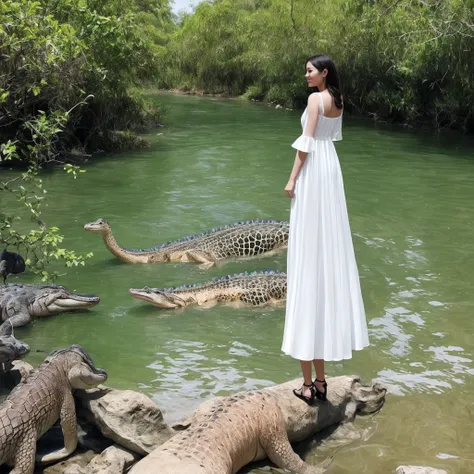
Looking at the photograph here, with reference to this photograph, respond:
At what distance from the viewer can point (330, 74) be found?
→ 14.9 ft

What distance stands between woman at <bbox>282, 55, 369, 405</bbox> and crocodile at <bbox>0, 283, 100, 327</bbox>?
11.2ft

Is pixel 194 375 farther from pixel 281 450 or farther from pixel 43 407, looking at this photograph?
pixel 43 407

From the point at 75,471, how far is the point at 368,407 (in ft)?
7.53

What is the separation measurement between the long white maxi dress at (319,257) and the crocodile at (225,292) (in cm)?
321

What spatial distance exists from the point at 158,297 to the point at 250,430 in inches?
134

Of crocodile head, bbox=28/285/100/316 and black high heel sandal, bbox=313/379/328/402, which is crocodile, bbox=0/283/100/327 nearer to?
crocodile head, bbox=28/285/100/316

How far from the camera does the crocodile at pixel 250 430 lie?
12.9 ft

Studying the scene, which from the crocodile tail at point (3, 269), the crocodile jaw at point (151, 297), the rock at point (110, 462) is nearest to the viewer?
the rock at point (110, 462)

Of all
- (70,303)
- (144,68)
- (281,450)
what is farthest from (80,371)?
(144,68)

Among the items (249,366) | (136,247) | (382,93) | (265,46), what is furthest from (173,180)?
(265,46)

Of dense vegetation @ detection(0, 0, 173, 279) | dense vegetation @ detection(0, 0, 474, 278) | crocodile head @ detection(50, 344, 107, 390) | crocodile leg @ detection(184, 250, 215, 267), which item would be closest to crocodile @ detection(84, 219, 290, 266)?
crocodile leg @ detection(184, 250, 215, 267)

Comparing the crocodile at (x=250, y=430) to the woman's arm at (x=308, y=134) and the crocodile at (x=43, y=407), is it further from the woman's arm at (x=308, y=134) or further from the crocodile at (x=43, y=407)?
the woman's arm at (x=308, y=134)

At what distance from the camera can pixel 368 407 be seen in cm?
530

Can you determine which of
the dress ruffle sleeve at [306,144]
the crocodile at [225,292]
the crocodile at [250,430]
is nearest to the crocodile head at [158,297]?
the crocodile at [225,292]
